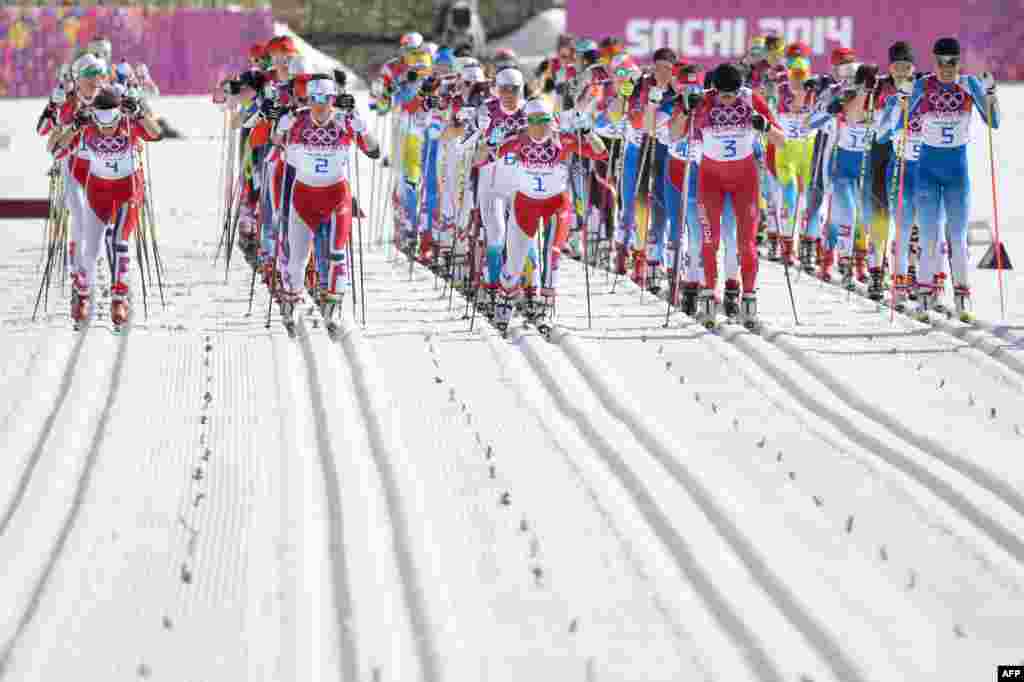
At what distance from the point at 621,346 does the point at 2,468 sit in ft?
15.9

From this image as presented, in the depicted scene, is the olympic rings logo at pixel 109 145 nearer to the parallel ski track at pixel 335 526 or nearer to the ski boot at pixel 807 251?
the parallel ski track at pixel 335 526

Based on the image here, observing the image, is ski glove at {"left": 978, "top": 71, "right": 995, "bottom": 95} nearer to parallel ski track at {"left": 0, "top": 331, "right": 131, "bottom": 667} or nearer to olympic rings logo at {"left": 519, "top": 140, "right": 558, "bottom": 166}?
olympic rings logo at {"left": 519, "top": 140, "right": 558, "bottom": 166}

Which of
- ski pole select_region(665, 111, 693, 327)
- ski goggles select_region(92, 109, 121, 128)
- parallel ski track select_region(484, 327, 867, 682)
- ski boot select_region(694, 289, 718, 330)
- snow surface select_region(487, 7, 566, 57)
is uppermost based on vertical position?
snow surface select_region(487, 7, 566, 57)

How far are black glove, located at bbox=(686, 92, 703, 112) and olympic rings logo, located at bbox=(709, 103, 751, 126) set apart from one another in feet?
0.72

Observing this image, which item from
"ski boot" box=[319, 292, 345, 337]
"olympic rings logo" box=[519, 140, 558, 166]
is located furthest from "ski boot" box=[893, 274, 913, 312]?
"ski boot" box=[319, 292, 345, 337]

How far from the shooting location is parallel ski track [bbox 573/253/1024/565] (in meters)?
8.25

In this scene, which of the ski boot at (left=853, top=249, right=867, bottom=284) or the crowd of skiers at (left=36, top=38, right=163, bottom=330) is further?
the ski boot at (left=853, top=249, right=867, bottom=284)

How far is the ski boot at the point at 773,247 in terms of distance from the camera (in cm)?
1795

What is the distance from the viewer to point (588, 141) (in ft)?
43.2

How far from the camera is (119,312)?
12891mm

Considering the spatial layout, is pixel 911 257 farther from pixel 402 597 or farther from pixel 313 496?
pixel 402 597

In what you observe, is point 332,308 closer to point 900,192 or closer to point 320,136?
point 320,136

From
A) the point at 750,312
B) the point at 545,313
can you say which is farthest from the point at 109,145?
the point at 750,312

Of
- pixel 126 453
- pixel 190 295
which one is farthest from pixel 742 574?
pixel 190 295
